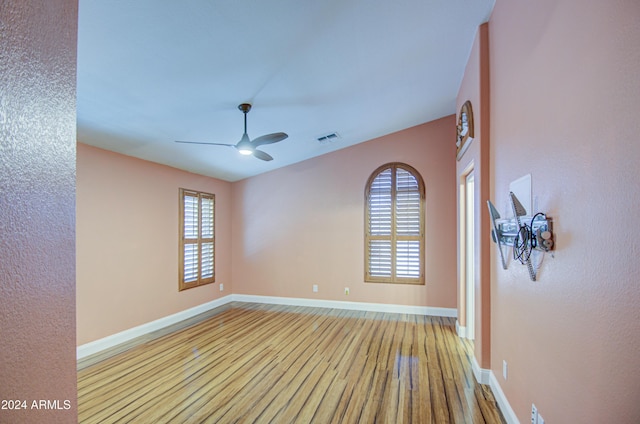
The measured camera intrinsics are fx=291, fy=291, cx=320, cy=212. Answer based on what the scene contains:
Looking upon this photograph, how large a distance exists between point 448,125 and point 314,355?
4.08 meters

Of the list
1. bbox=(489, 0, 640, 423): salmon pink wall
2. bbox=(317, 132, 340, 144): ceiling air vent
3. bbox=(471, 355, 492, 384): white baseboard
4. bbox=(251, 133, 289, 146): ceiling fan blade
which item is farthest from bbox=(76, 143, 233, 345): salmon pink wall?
bbox=(489, 0, 640, 423): salmon pink wall

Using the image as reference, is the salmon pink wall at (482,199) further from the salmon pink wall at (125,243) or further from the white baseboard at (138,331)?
the salmon pink wall at (125,243)

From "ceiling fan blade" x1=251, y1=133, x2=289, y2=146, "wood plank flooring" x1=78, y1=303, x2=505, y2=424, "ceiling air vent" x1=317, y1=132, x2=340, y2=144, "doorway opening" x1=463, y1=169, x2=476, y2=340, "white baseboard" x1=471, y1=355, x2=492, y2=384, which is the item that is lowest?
"wood plank flooring" x1=78, y1=303, x2=505, y2=424

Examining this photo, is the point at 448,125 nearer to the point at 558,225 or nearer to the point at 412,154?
the point at 412,154

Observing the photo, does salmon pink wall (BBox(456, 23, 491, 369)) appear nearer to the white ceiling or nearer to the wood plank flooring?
the white ceiling

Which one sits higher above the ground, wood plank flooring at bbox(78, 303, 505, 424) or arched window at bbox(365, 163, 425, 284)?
arched window at bbox(365, 163, 425, 284)

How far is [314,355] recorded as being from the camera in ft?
11.4

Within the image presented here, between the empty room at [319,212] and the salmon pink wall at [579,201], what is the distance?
13mm

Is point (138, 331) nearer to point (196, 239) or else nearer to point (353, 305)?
point (196, 239)

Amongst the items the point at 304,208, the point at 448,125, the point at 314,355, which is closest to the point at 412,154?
the point at 448,125

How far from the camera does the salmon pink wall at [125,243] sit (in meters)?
3.50

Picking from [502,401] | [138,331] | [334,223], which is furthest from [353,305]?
[138,331]

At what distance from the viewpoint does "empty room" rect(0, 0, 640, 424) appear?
87 cm

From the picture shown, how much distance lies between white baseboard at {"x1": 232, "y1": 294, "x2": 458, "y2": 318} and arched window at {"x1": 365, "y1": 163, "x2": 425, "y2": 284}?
0.45 meters
